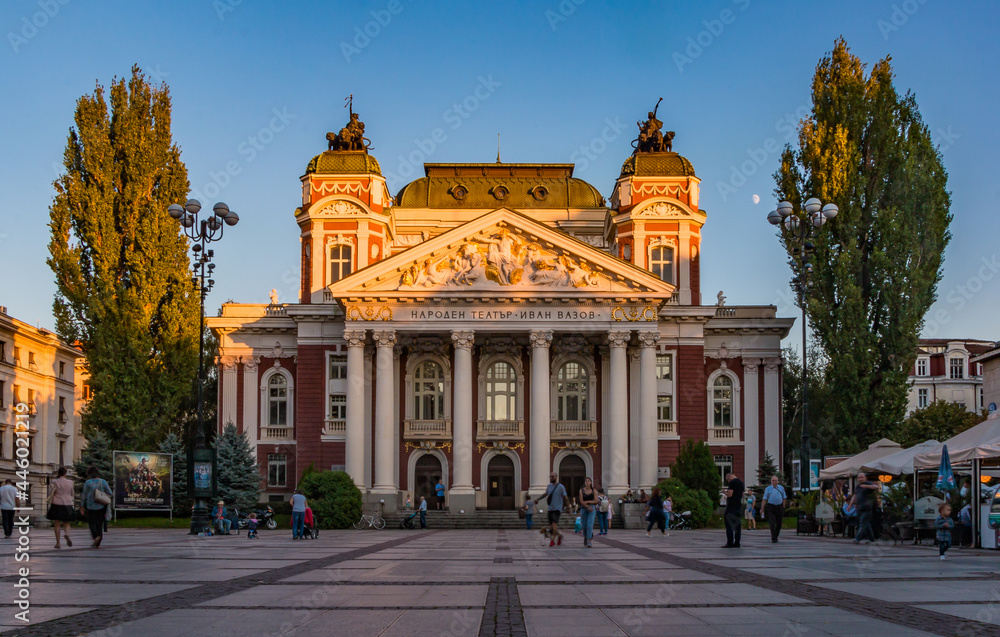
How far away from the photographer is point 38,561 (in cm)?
1870

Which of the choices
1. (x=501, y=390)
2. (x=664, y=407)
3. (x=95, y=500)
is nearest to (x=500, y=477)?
(x=501, y=390)

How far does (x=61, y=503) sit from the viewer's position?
2297 centimetres

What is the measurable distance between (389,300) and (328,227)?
32.2ft

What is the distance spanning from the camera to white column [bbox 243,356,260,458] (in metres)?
57.9

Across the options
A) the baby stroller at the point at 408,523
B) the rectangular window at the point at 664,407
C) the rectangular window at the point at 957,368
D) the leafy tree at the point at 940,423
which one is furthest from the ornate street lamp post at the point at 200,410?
the rectangular window at the point at 957,368

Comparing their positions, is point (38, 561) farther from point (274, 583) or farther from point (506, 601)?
point (506, 601)

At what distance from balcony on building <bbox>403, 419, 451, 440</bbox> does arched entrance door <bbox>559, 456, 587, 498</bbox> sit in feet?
20.4

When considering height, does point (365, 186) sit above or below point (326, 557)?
above

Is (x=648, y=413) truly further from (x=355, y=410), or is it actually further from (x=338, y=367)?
(x=338, y=367)

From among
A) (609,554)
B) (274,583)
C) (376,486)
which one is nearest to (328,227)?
(376,486)

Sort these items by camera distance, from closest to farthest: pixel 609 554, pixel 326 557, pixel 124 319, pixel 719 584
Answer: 1. pixel 719 584
2. pixel 326 557
3. pixel 609 554
4. pixel 124 319

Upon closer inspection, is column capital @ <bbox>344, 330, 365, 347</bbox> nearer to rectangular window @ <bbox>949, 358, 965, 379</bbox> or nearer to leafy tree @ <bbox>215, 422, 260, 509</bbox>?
leafy tree @ <bbox>215, 422, 260, 509</bbox>

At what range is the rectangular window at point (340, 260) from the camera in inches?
2360

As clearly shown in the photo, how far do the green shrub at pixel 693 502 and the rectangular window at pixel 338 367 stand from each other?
18455 mm
